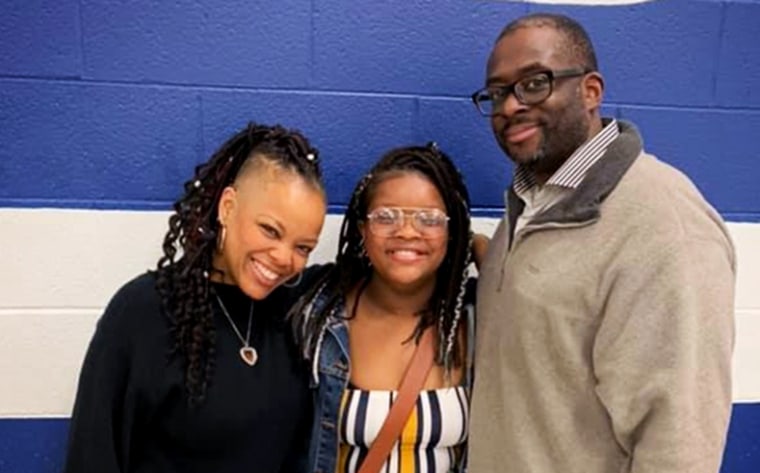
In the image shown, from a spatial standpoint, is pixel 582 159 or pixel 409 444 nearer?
pixel 582 159

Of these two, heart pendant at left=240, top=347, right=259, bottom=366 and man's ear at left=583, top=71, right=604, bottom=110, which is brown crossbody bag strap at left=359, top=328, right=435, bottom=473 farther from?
man's ear at left=583, top=71, right=604, bottom=110

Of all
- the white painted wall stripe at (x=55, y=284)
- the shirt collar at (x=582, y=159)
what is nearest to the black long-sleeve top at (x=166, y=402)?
the white painted wall stripe at (x=55, y=284)

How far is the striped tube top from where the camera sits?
56.9 inches

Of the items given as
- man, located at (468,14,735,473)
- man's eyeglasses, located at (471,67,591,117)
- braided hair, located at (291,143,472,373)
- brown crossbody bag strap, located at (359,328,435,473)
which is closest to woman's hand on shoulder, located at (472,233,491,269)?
braided hair, located at (291,143,472,373)

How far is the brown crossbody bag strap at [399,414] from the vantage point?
1.43 m

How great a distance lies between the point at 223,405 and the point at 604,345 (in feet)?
2.26

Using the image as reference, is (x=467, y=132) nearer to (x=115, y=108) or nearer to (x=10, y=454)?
(x=115, y=108)

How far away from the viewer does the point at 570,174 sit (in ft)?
4.25

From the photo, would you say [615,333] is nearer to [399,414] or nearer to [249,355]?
[399,414]

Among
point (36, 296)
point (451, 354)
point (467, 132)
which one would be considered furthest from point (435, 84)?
point (36, 296)

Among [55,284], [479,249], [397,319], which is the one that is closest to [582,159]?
[479,249]

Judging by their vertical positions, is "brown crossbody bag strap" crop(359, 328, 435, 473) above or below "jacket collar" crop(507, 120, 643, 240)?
below

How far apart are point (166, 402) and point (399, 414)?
0.47 metres

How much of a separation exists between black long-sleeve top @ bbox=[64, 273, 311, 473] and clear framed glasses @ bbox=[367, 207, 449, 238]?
12.3 inches
